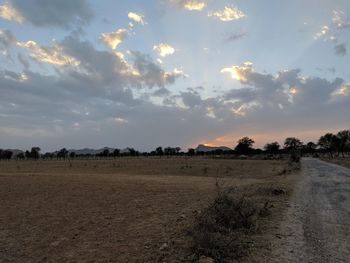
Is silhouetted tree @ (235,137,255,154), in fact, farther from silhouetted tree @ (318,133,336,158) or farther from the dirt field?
the dirt field

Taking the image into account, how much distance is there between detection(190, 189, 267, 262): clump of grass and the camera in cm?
757

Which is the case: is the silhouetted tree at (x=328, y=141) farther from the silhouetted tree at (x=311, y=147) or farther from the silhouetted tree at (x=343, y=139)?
the silhouetted tree at (x=311, y=147)

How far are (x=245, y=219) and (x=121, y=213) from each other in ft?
19.7

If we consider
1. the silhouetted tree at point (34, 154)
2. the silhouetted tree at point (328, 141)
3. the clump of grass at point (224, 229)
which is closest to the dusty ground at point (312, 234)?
the clump of grass at point (224, 229)

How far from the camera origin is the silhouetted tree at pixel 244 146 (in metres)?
168

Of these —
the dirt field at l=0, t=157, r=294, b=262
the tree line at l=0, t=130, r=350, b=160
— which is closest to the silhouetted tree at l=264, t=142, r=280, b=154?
the tree line at l=0, t=130, r=350, b=160

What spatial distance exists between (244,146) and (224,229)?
161 m

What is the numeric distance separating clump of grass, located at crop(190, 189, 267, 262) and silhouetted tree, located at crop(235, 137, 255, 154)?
15790 cm

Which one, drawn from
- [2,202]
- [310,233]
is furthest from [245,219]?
[2,202]

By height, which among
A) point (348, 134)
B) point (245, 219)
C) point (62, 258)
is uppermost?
point (348, 134)

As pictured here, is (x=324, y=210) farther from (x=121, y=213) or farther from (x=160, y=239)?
(x=121, y=213)

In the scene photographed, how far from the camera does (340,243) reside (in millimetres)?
8352

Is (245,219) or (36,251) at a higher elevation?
(245,219)

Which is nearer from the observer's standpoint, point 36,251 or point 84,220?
point 36,251
